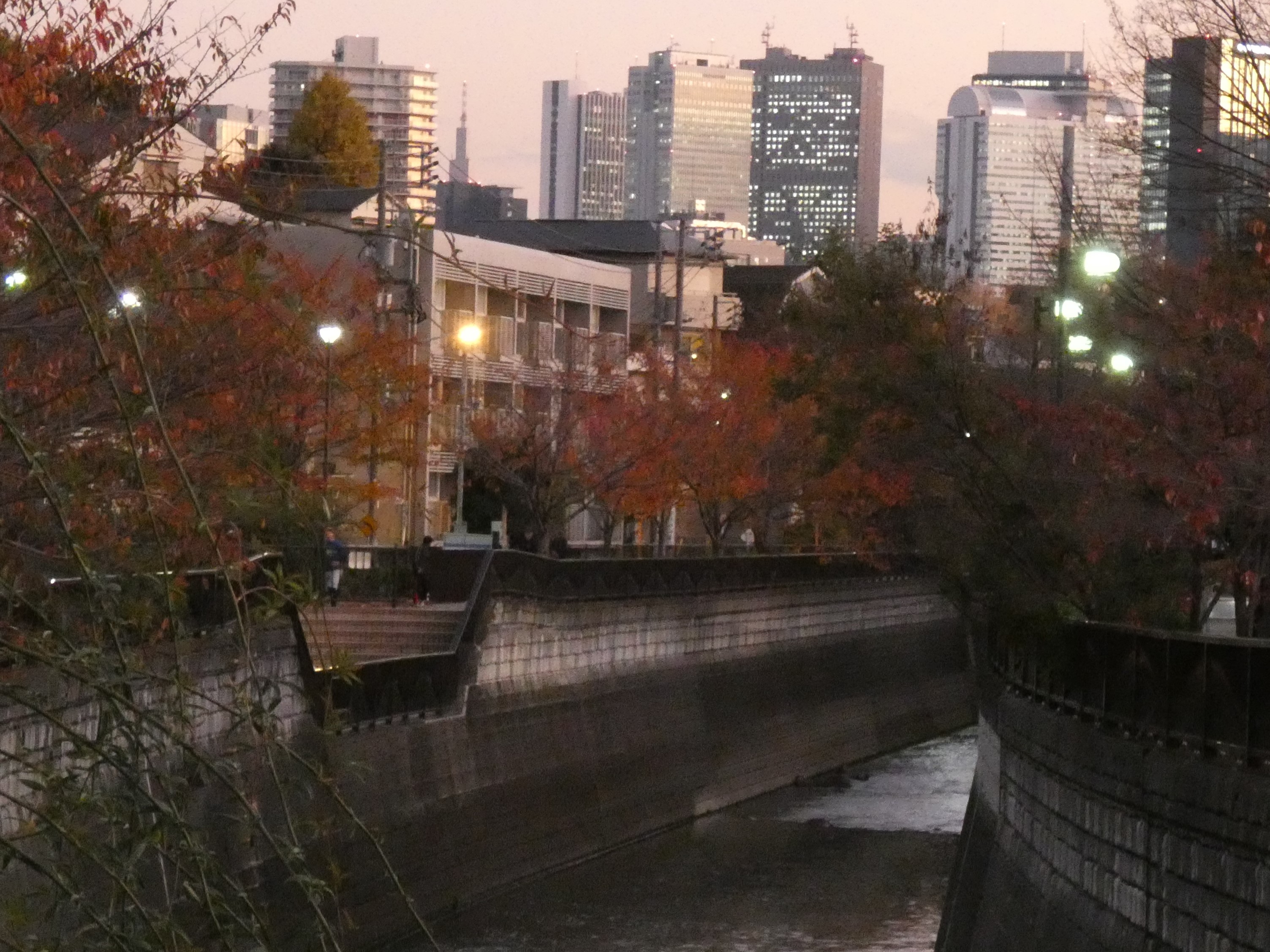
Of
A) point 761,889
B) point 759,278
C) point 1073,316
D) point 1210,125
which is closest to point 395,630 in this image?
point 761,889

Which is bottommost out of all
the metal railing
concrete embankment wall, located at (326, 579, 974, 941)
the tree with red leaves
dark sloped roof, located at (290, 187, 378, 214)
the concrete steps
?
concrete embankment wall, located at (326, 579, 974, 941)

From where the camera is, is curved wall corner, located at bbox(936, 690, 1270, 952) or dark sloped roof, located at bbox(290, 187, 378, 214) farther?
dark sloped roof, located at bbox(290, 187, 378, 214)

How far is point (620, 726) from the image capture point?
36625mm

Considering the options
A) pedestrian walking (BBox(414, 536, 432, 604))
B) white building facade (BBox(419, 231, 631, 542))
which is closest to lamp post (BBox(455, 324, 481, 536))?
white building facade (BBox(419, 231, 631, 542))

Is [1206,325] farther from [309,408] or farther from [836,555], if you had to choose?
[836,555]

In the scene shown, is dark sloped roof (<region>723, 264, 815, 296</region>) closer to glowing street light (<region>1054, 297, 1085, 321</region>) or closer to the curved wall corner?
glowing street light (<region>1054, 297, 1085, 321</region>)

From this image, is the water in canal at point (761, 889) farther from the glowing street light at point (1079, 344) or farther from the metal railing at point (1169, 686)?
the glowing street light at point (1079, 344)

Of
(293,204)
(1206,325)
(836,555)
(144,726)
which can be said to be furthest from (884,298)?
(144,726)

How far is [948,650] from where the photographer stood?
59.9 m

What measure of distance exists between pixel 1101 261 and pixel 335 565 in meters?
15.8

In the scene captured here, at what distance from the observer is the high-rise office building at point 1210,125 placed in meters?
18.0

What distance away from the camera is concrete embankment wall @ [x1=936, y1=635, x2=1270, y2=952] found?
1292 centimetres

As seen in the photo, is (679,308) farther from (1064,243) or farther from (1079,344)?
(1064,243)

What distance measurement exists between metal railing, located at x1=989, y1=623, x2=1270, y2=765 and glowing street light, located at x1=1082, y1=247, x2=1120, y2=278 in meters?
3.75
